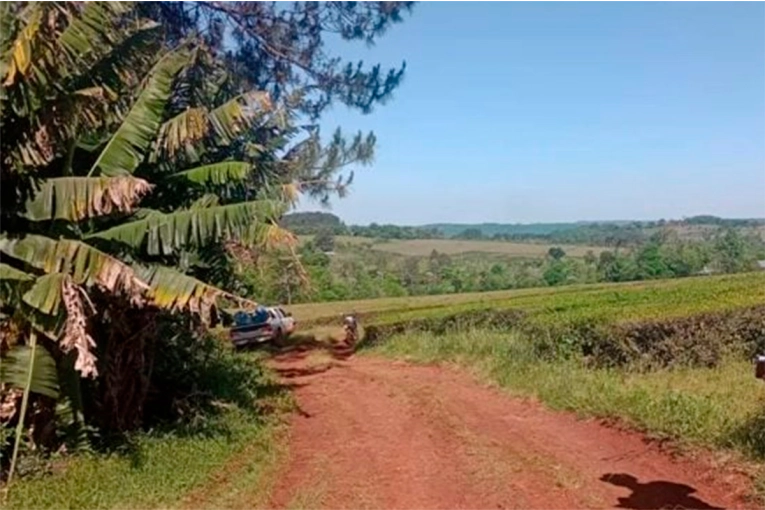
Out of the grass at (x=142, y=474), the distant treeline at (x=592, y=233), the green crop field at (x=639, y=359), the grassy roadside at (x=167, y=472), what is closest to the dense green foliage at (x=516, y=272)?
the distant treeline at (x=592, y=233)

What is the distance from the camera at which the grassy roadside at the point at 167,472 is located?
637 centimetres

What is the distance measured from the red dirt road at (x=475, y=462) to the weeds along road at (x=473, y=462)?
1cm

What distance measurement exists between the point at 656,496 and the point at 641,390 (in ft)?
10.6

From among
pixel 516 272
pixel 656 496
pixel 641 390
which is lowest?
pixel 516 272

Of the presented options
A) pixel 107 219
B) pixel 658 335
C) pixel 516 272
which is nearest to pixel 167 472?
pixel 107 219

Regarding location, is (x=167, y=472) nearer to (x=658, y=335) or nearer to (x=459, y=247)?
(x=658, y=335)

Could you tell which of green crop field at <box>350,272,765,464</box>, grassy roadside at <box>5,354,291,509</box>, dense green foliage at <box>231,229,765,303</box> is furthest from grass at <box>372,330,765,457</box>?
dense green foliage at <box>231,229,765,303</box>

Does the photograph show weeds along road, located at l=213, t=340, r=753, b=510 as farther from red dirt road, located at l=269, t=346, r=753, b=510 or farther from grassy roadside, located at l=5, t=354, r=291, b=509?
grassy roadside, located at l=5, t=354, r=291, b=509

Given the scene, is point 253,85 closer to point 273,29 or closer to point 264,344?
point 273,29

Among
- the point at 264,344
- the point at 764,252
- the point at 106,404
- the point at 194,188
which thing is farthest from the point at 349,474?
the point at 764,252

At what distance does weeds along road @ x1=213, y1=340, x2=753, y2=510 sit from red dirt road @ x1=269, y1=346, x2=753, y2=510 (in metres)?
0.01

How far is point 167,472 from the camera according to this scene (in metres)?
7.07

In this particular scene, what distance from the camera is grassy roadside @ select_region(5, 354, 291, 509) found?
20.9ft

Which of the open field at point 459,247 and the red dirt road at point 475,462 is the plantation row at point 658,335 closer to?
the red dirt road at point 475,462
